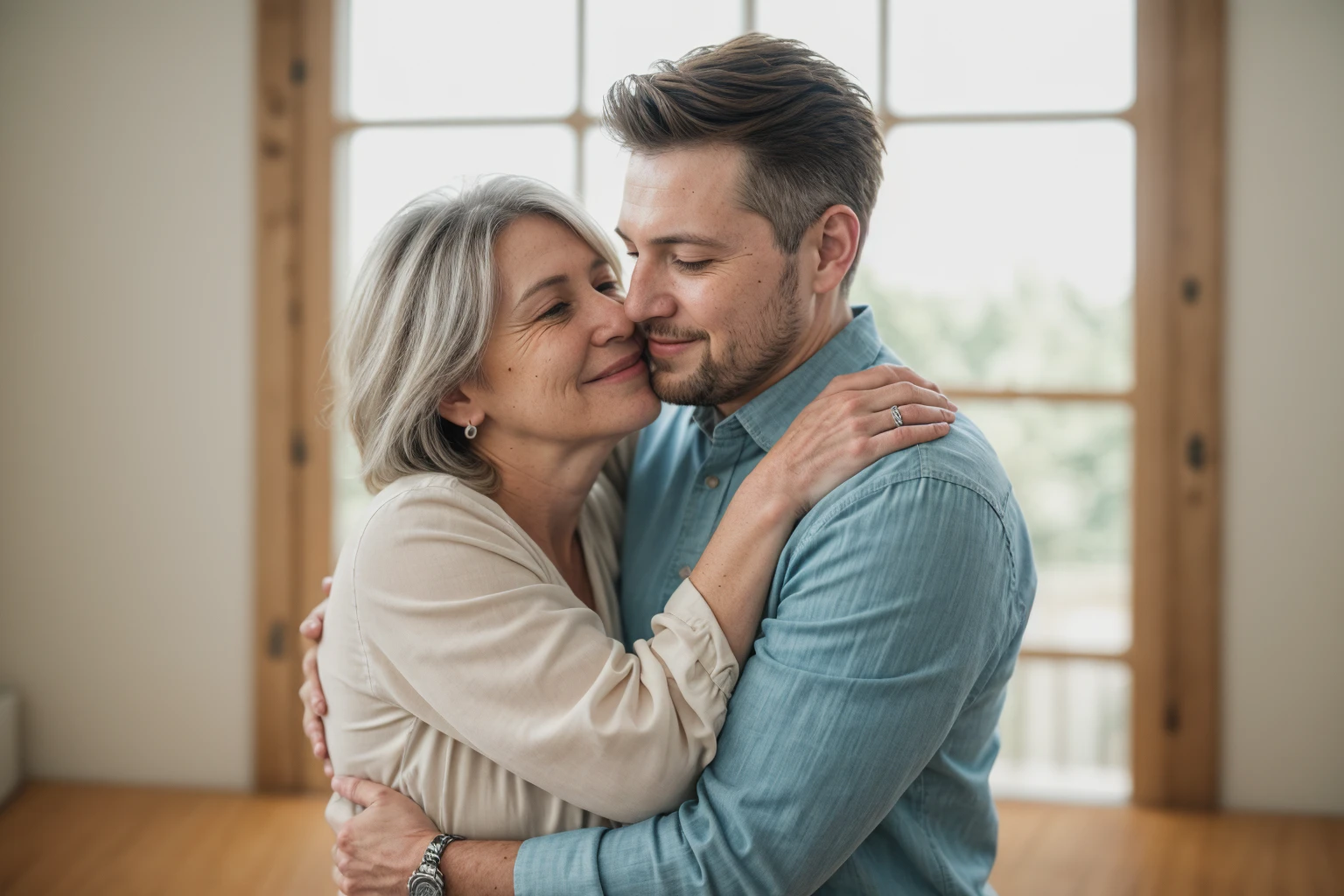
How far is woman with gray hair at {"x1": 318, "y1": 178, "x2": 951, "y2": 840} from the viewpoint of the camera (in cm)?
135

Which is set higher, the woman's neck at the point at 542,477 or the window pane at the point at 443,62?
the window pane at the point at 443,62

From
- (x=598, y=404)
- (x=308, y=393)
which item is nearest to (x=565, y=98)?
(x=308, y=393)

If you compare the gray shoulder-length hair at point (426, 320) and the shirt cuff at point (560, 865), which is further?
the gray shoulder-length hair at point (426, 320)

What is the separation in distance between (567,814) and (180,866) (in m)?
1.54

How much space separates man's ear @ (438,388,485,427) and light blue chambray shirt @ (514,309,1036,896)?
0.52 metres

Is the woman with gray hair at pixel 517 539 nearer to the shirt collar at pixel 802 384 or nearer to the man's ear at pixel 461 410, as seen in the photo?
the man's ear at pixel 461 410

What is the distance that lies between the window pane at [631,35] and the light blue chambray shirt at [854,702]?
178 centimetres

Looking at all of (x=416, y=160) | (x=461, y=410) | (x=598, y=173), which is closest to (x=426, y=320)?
(x=461, y=410)

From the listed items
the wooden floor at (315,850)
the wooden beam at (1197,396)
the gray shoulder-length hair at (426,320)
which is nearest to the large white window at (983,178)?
the wooden beam at (1197,396)

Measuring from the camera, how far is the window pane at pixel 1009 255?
277 centimetres

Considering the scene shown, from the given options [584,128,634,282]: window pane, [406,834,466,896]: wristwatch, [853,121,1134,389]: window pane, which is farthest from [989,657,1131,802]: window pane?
[406,834,466,896]: wristwatch

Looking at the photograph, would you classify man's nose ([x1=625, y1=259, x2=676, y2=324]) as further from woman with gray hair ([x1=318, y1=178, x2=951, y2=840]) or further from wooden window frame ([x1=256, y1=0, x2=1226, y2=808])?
wooden window frame ([x1=256, y1=0, x2=1226, y2=808])

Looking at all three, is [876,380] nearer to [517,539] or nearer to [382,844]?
[517,539]

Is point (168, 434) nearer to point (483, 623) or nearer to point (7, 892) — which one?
point (7, 892)
